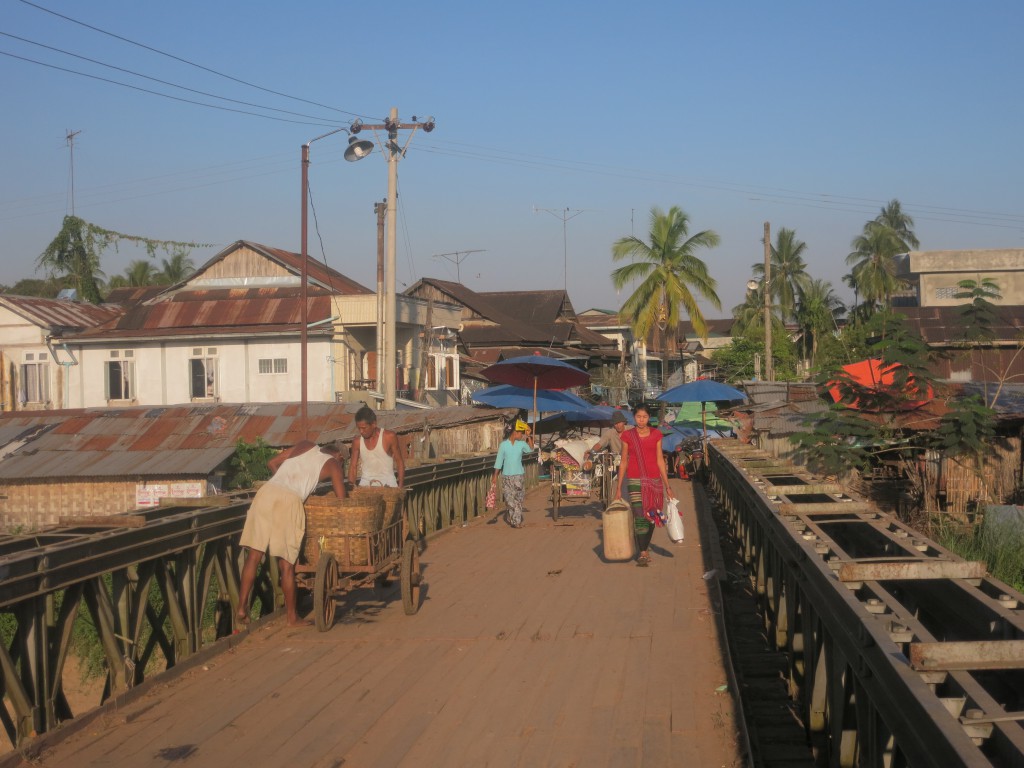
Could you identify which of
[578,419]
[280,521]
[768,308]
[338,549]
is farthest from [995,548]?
[768,308]

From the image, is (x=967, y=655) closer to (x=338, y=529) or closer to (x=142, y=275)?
(x=338, y=529)

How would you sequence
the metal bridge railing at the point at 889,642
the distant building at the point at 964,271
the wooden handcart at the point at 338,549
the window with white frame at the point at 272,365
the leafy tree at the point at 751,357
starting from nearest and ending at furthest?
the metal bridge railing at the point at 889,642
the wooden handcart at the point at 338,549
the distant building at the point at 964,271
the window with white frame at the point at 272,365
the leafy tree at the point at 751,357

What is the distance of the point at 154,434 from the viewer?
29.0 metres

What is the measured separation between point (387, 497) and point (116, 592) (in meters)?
2.88

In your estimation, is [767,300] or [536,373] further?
[767,300]

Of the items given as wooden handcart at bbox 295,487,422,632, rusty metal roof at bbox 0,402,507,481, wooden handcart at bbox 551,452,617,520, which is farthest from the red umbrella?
wooden handcart at bbox 295,487,422,632

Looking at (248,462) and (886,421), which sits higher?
(886,421)

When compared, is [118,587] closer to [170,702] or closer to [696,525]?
[170,702]

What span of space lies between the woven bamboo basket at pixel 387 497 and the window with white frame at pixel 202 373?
2853 centimetres

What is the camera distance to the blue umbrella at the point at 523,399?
22.2m

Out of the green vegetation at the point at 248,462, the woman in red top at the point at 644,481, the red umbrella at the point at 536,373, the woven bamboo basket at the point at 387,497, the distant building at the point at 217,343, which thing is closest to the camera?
the woven bamboo basket at the point at 387,497

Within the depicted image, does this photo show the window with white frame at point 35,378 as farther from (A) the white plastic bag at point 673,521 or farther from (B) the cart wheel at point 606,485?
(A) the white plastic bag at point 673,521

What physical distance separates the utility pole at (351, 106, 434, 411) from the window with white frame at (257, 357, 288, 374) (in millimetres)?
9674

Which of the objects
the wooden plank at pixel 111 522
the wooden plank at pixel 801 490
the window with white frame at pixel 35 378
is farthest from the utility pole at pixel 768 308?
the wooden plank at pixel 111 522
